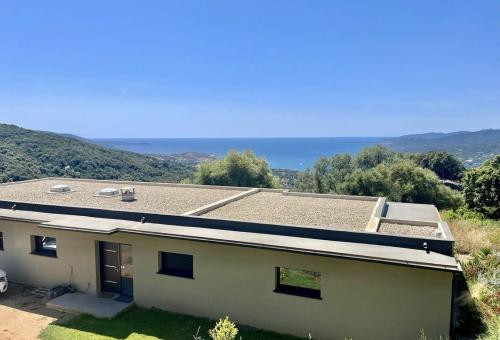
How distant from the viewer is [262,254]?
10.7 metres

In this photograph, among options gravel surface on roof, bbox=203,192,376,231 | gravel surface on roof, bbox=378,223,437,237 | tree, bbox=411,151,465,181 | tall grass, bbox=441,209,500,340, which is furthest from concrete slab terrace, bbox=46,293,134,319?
tree, bbox=411,151,465,181

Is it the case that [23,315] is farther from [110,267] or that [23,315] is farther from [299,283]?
[299,283]

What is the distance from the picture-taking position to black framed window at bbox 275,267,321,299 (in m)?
10.5

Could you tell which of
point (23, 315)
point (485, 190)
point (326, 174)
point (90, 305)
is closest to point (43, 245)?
point (23, 315)

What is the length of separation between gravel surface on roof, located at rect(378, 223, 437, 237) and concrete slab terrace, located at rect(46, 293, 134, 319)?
28.2 feet

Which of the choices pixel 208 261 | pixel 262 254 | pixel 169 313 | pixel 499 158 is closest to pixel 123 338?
pixel 169 313

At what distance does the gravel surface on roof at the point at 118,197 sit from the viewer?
15.1m

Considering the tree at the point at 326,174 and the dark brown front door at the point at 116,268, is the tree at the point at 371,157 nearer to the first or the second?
the tree at the point at 326,174

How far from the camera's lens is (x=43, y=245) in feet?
47.7

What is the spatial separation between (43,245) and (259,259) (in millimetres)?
9150

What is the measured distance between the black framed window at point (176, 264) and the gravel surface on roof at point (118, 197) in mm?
2031

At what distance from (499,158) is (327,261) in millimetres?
27878

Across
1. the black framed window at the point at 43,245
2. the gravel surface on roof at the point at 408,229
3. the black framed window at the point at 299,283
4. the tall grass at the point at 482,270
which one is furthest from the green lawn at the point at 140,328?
the tall grass at the point at 482,270

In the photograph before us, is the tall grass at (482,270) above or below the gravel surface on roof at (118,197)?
below
